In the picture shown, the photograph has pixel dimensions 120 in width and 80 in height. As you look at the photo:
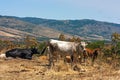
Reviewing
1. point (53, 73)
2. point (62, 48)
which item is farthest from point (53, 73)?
point (62, 48)

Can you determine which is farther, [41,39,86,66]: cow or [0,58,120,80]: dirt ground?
[41,39,86,66]: cow

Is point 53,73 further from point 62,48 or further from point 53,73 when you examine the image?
point 62,48

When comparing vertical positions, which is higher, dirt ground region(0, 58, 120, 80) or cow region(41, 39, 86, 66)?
cow region(41, 39, 86, 66)

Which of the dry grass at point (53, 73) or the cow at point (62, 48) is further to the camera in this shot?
the cow at point (62, 48)

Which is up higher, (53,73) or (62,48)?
(62,48)

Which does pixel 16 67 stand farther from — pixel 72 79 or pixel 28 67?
pixel 72 79

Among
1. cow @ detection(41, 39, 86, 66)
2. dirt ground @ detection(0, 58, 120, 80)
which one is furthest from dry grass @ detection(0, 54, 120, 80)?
cow @ detection(41, 39, 86, 66)

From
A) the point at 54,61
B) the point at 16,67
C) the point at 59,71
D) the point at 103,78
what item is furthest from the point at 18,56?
the point at 103,78

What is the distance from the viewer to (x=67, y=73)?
58.9 feet

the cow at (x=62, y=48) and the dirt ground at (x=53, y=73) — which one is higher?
the cow at (x=62, y=48)

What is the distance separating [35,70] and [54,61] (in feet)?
13.1

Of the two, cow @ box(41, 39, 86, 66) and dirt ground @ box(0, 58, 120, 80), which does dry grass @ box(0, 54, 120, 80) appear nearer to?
dirt ground @ box(0, 58, 120, 80)

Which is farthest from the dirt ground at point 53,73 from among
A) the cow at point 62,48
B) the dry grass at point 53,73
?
the cow at point 62,48

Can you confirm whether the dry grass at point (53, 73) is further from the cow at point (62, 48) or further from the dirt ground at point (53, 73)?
the cow at point (62, 48)
